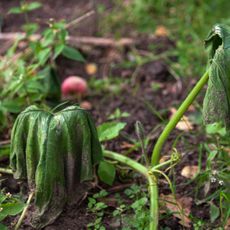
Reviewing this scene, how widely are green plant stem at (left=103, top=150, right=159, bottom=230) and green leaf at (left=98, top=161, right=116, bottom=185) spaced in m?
0.06

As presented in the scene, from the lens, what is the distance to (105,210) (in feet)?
7.23

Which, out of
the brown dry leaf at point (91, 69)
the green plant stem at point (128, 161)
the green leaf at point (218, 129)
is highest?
the brown dry leaf at point (91, 69)

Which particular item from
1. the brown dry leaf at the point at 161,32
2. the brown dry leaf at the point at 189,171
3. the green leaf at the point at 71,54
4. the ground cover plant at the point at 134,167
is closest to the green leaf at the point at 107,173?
the ground cover plant at the point at 134,167

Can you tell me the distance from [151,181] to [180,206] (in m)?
0.21

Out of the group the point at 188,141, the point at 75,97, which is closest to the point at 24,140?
the point at 188,141

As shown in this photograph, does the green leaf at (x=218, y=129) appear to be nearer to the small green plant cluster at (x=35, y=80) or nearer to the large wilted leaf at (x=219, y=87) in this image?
the large wilted leaf at (x=219, y=87)

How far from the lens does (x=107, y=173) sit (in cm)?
228

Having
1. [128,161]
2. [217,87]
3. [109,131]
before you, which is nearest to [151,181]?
[128,161]

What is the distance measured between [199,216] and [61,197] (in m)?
0.57

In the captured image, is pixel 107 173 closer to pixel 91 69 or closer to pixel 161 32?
pixel 91 69

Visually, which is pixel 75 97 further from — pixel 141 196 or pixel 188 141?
pixel 141 196

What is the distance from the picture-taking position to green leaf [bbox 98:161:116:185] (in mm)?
A: 2271

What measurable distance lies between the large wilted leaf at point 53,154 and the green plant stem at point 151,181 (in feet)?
0.74

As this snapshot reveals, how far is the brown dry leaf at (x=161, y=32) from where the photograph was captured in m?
3.82
